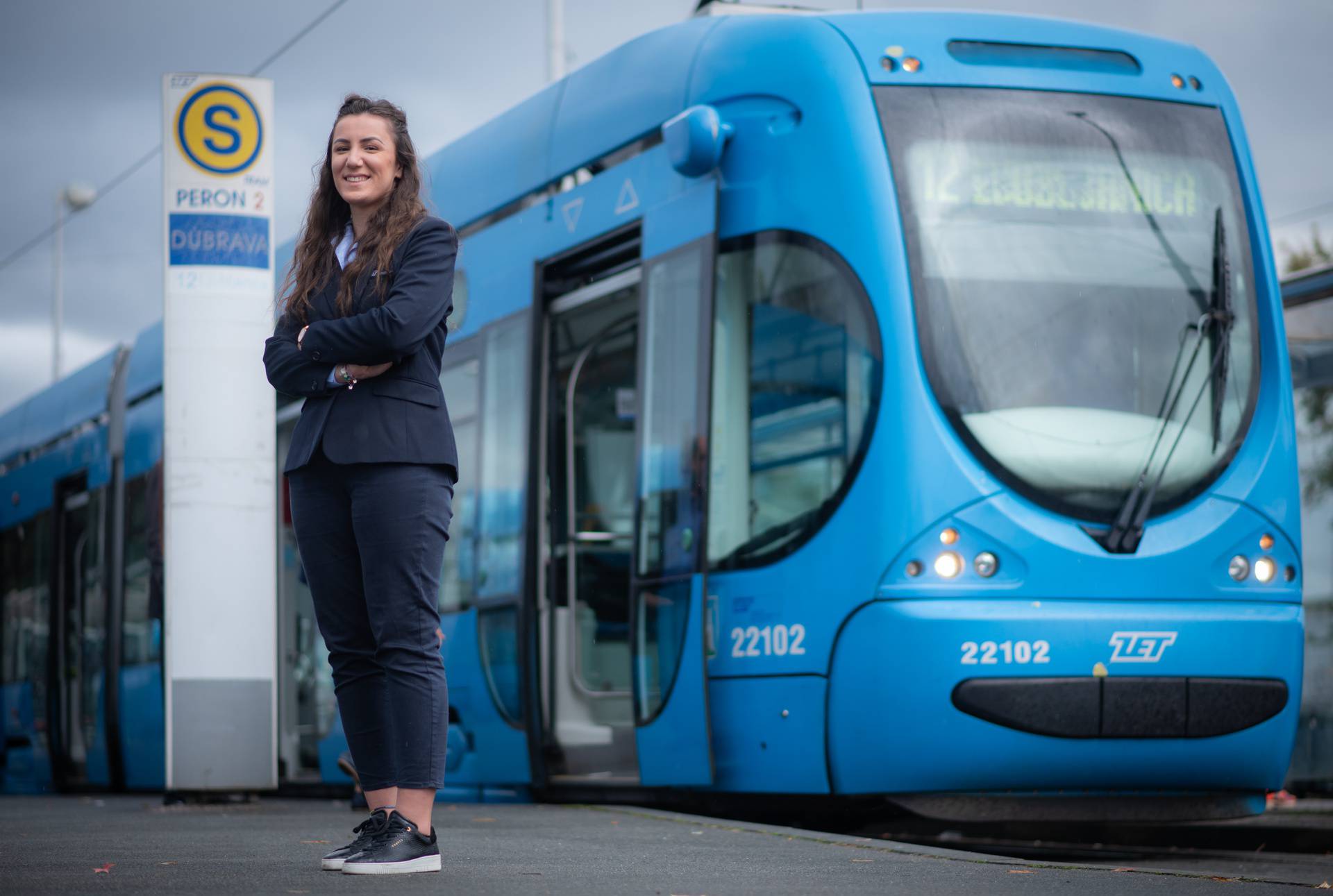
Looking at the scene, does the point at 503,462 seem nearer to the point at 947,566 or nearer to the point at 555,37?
the point at 947,566

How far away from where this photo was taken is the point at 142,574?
1352 cm

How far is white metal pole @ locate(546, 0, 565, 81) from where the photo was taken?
18641 millimetres

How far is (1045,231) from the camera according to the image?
23.8ft

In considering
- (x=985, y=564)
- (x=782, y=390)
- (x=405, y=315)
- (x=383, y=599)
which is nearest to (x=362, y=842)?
(x=383, y=599)

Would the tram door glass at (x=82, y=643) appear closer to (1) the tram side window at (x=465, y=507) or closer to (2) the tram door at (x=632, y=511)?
(1) the tram side window at (x=465, y=507)

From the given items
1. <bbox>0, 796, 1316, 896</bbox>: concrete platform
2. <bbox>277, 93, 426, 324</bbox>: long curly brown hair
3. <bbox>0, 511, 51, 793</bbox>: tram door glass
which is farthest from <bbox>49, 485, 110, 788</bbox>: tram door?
<bbox>277, 93, 426, 324</bbox>: long curly brown hair

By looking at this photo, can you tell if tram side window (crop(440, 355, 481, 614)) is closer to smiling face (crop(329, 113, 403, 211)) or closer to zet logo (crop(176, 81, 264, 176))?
zet logo (crop(176, 81, 264, 176))

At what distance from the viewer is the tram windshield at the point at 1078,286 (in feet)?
22.9

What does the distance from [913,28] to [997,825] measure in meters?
4.26

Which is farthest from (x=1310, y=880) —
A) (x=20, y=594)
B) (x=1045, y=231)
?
(x=20, y=594)

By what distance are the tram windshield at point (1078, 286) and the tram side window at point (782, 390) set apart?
31 cm

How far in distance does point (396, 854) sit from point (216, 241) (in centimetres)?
481

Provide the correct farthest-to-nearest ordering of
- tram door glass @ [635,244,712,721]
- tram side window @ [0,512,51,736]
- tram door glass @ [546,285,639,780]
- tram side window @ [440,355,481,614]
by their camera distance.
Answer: tram side window @ [0,512,51,736], tram side window @ [440,355,481,614], tram door glass @ [546,285,639,780], tram door glass @ [635,244,712,721]

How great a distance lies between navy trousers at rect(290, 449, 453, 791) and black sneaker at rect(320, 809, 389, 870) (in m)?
0.08
